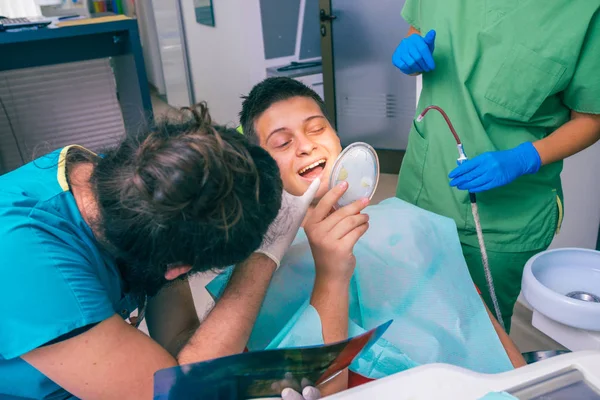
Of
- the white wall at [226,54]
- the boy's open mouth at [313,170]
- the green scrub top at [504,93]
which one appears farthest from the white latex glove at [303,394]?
the white wall at [226,54]

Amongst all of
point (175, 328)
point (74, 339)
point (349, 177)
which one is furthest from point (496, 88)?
point (74, 339)

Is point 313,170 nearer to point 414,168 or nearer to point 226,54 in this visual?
point 414,168

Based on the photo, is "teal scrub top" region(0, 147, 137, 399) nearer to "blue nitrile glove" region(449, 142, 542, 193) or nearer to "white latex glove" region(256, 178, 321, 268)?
"white latex glove" region(256, 178, 321, 268)

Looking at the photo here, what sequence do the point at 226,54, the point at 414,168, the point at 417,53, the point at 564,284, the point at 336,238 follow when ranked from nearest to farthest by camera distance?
the point at 336,238 → the point at 564,284 → the point at 417,53 → the point at 414,168 → the point at 226,54

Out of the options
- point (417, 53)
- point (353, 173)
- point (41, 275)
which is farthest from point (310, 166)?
point (41, 275)

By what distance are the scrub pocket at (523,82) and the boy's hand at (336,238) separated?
59 cm

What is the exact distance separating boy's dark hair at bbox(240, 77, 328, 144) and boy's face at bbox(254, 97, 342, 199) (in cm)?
2

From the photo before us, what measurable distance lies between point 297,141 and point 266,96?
17 centimetres

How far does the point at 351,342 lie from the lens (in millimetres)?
776

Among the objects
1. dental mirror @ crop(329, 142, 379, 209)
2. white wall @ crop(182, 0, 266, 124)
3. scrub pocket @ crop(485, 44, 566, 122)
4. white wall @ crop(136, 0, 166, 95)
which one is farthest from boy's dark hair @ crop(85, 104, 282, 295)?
white wall @ crop(136, 0, 166, 95)

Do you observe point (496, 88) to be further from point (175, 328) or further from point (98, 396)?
point (98, 396)

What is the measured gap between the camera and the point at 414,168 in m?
1.63

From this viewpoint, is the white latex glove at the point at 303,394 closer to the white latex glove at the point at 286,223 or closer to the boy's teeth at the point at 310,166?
the white latex glove at the point at 286,223

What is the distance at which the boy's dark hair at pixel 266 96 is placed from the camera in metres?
1.39
